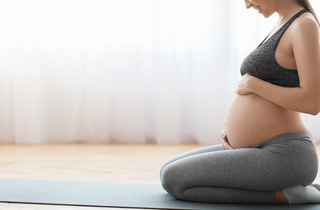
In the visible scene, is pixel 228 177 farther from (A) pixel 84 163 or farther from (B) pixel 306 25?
(A) pixel 84 163

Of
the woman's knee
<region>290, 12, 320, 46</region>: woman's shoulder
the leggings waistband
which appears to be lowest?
the woman's knee

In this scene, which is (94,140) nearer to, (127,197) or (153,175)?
(153,175)

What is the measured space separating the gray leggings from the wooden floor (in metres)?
0.34

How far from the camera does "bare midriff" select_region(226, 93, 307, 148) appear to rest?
116 cm

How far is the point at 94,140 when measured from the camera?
3.05m

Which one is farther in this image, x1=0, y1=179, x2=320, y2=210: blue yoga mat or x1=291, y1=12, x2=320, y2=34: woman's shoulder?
x1=0, y1=179, x2=320, y2=210: blue yoga mat

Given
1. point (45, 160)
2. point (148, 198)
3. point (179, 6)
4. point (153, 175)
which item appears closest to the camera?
point (148, 198)

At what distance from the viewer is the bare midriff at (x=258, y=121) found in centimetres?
116

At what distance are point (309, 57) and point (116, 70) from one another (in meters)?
2.21

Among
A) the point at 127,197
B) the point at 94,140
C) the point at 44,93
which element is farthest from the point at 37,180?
the point at 44,93

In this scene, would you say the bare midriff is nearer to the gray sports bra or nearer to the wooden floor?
the gray sports bra

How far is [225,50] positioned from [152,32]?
672 mm

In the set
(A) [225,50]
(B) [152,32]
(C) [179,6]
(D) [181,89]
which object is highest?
(C) [179,6]

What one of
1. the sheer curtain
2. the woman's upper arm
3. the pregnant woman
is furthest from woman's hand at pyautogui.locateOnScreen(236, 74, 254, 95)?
Result: the sheer curtain
